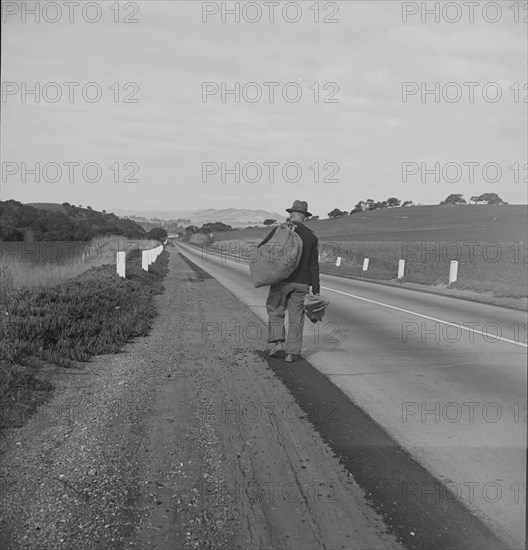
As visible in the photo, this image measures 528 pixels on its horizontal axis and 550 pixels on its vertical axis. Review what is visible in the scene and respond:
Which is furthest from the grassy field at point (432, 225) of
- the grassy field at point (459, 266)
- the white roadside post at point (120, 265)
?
the white roadside post at point (120, 265)

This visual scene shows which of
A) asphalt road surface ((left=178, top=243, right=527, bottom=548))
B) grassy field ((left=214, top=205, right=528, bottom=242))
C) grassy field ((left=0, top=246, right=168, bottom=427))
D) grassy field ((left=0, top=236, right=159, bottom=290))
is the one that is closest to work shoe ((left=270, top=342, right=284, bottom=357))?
asphalt road surface ((left=178, top=243, right=527, bottom=548))

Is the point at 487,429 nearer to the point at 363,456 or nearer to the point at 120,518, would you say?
the point at 363,456

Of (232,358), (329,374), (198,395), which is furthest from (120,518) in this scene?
(232,358)

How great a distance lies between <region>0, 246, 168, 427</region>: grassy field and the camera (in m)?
5.43

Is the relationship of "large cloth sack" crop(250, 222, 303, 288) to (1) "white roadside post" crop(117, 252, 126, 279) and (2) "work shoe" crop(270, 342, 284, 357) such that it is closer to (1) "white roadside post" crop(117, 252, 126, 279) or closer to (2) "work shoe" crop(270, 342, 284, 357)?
(2) "work shoe" crop(270, 342, 284, 357)

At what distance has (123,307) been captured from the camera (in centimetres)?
1113

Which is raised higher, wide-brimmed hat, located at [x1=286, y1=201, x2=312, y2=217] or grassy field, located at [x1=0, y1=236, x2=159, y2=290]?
wide-brimmed hat, located at [x1=286, y1=201, x2=312, y2=217]

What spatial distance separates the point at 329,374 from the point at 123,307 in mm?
6209

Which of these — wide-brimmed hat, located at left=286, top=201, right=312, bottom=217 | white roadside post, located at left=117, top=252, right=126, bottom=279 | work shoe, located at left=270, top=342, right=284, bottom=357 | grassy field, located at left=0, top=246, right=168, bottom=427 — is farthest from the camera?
white roadside post, located at left=117, top=252, right=126, bottom=279

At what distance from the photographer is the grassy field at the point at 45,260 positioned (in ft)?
50.7

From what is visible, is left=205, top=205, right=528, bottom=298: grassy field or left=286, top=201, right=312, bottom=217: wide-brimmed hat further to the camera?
left=205, top=205, right=528, bottom=298: grassy field

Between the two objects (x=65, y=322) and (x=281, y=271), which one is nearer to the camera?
(x=281, y=271)

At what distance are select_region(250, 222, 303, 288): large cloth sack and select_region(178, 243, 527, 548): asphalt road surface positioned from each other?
48.1 inches

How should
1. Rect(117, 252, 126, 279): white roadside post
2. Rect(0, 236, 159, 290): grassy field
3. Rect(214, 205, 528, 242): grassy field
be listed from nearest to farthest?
1. Rect(0, 236, 159, 290): grassy field
2. Rect(117, 252, 126, 279): white roadside post
3. Rect(214, 205, 528, 242): grassy field
